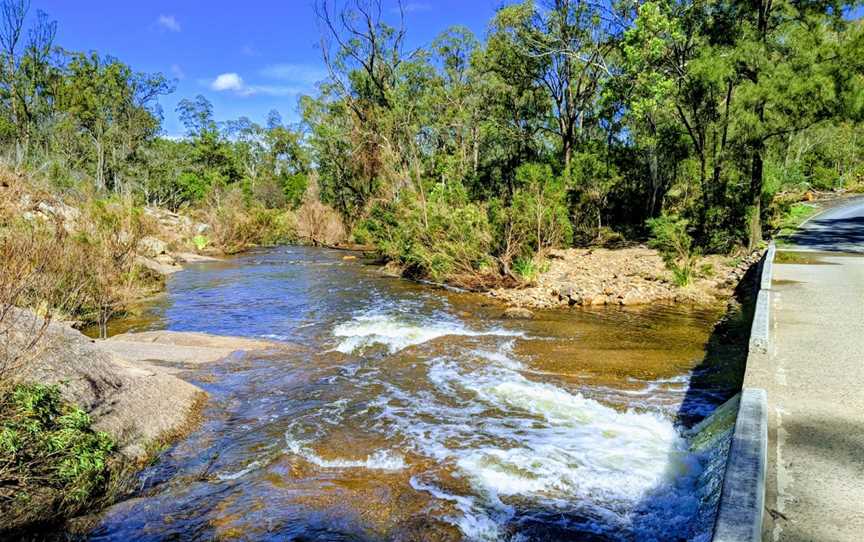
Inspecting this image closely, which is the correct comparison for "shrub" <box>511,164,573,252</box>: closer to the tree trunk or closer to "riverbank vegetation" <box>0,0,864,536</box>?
"riverbank vegetation" <box>0,0,864,536</box>

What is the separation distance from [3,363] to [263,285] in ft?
51.6

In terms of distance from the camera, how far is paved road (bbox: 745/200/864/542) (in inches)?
127

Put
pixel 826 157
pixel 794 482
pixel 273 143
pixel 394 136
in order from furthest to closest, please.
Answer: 1. pixel 273 143
2. pixel 826 157
3. pixel 394 136
4. pixel 794 482

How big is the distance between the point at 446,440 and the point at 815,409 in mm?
3871

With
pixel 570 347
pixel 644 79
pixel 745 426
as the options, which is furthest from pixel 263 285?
pixel 745 426

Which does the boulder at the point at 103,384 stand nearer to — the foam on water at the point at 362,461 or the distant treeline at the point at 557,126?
the foam on water at the point at 362,461

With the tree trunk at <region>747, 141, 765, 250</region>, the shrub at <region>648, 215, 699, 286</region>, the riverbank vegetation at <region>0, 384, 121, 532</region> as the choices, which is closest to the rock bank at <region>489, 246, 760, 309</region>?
the shrub at <region>648, 215, 699, 286</region>

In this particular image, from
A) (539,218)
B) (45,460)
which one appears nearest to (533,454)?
(45,460)

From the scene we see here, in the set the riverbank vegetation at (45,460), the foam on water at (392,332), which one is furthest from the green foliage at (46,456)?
the foam on water at (392,332)

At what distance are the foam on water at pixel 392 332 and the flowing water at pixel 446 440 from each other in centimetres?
7

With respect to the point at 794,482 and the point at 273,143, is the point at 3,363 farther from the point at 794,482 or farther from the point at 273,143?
the point at 273,143

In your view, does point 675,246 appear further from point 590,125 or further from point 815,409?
point 590,125

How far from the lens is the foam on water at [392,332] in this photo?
1126cm

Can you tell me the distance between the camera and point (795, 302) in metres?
8.86
